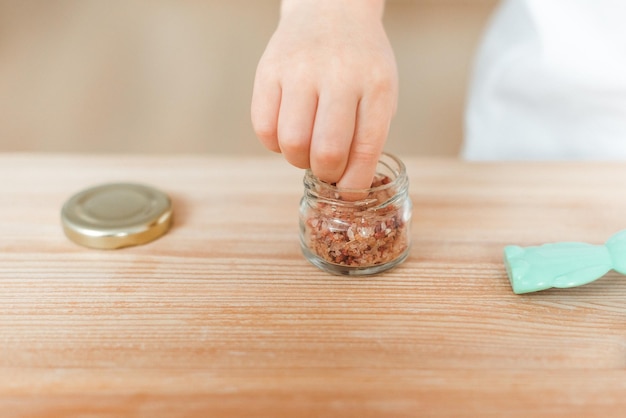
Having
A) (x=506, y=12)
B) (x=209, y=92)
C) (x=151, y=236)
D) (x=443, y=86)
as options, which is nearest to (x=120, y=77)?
(x=209, y=92)

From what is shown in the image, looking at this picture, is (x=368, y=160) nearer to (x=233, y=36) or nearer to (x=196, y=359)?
(x=196, y=359)

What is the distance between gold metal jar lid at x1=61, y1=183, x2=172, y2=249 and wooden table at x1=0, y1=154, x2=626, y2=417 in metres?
0.01

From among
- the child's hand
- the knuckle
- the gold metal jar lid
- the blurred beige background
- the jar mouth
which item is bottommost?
the blurred beige background

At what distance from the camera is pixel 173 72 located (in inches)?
72.1

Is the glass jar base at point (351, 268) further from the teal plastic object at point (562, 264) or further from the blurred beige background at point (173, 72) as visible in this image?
the blurred beige background at point (173, 72)

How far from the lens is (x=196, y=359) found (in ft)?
1.66

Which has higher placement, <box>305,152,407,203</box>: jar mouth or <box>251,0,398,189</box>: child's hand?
<box>251,0,398,189</box>: child's hand

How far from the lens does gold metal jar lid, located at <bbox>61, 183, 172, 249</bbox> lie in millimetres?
645

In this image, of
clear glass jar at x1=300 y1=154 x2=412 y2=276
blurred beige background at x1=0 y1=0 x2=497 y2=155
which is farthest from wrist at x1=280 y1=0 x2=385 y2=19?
blurred beige background at x1=0 y1=0 x2=497 y2=155

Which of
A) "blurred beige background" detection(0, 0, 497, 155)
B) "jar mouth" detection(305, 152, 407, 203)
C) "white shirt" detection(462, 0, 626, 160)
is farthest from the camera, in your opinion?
"blurred beige background" detection(0, 0, 497, 155)

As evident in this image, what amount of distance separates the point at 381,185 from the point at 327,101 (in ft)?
0.36

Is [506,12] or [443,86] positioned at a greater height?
[506,12]

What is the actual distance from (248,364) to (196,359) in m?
0.04

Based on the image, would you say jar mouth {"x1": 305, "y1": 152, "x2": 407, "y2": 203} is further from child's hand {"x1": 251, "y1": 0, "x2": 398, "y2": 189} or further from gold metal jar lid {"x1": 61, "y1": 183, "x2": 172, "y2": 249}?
gold metal jar lid {"x1": 61, "y1": 183, "x2": 172, "y2": 249}
